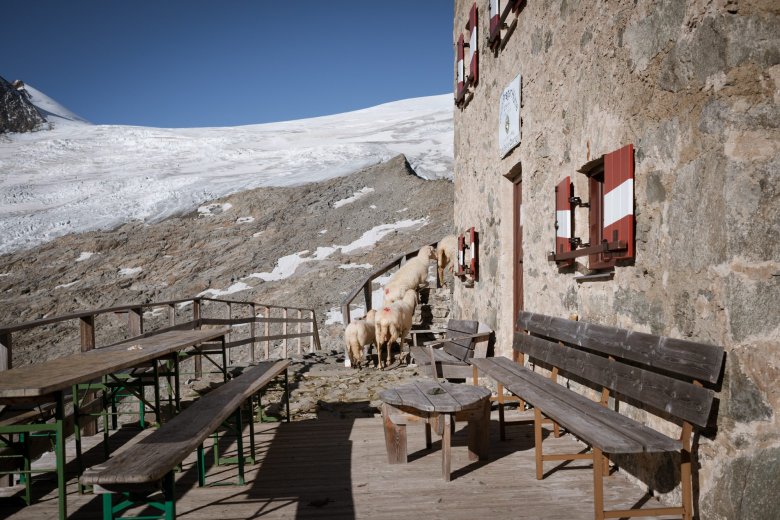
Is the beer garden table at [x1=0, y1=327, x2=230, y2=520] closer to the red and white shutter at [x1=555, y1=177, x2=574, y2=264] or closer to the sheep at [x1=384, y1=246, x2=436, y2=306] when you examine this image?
the red and white shutter at [x1=555, y1=177, x2=574, y2=264]

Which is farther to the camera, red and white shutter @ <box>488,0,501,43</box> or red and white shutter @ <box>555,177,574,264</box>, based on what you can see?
red and white shutter @ <box>488,0,501,43</box>

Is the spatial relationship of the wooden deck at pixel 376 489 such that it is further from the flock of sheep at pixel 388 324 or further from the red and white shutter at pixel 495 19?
the flock of sheep at pixel 388 324

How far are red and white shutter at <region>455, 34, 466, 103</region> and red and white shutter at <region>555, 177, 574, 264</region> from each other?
4429 mm

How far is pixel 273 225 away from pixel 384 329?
640 inches

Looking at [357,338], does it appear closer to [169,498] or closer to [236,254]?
[169,498]

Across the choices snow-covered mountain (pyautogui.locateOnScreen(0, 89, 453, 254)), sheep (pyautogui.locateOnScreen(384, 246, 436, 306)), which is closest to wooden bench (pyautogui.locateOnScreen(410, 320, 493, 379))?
sheep (pyautogui.locateOnScreen(384, 246, 436, 306))

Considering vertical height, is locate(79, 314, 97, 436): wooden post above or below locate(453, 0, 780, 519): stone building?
below

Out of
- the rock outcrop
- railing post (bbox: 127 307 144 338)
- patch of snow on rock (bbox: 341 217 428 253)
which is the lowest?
railing post (bbox: 127 307 144 338)

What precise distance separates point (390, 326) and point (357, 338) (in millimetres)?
611

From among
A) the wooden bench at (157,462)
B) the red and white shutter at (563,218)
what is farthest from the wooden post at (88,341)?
the red and white shutter at (563,218)

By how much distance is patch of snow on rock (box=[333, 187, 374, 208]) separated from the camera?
25.7m

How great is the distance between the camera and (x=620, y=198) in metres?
3.77

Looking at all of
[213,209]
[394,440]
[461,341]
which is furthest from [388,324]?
[213,209]

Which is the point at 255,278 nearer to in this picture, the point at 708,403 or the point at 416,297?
the point at 416,297
